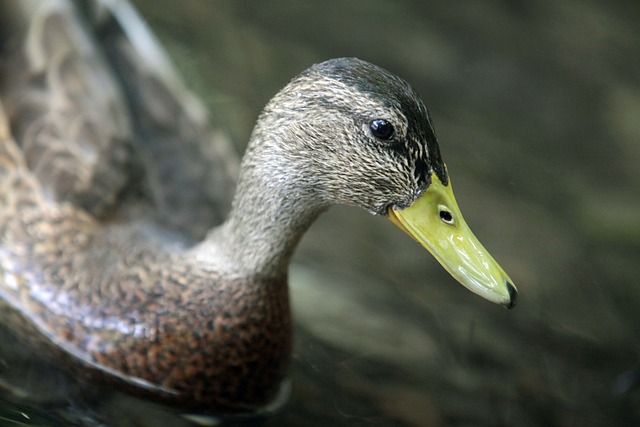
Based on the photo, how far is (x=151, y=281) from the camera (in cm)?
280

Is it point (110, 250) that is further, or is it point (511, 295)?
point (110, 250)

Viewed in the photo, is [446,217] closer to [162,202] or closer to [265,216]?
[265,216]

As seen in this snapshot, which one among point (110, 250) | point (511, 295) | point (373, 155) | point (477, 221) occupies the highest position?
point (373, 155)

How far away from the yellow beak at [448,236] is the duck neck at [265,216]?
0.93ft

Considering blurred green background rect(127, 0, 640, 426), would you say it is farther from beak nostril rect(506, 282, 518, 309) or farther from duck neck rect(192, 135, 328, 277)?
beak nostril rect(506, 282, 518, 309)

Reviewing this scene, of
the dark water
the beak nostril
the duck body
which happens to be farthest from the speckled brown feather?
the beak nostril

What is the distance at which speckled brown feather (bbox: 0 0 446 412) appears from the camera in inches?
89.7

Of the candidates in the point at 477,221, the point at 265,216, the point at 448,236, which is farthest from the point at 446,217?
the point at 477,221

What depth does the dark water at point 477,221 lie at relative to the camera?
10.5 ft

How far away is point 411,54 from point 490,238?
1.14 m

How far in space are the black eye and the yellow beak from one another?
0.56 ft

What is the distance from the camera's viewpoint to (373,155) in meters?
2.25

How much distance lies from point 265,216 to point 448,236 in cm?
52

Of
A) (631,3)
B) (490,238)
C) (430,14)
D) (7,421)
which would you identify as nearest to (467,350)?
(490,238)
